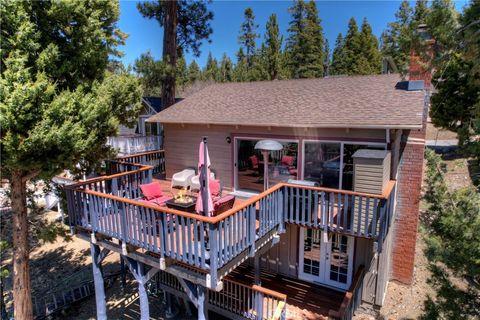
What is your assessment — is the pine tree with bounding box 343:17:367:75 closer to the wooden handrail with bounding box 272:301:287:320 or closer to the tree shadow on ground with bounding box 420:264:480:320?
the wooden handrail with bounding box 272:301:287:320

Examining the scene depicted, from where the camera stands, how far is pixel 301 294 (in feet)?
30.5

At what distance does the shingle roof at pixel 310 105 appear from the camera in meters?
8.24

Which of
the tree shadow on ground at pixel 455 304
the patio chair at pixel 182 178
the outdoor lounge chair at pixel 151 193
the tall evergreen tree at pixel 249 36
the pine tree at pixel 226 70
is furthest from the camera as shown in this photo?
the pine tree at pixel 226 70

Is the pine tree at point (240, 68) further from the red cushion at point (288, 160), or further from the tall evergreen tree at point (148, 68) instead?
the red cushion at point (288, 160)

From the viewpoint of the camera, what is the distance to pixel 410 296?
978 centimetres

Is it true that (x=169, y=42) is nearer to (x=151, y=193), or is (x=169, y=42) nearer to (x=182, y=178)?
(x=182, y=178)

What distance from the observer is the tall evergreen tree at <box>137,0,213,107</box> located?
59.1 ft

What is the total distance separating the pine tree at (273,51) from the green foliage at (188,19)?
1687 cm

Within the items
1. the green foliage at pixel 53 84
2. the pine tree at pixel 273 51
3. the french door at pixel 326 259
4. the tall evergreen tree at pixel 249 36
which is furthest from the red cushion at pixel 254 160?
the tall evergreen tree at pixel 249 36

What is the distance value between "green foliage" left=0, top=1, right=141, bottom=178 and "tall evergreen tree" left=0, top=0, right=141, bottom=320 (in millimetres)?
18

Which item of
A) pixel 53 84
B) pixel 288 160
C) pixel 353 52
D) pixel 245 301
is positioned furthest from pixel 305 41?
pixel 245 301

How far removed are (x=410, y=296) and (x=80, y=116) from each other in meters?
11.5

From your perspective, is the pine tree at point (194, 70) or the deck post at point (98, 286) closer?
the deck post at point (98, 286)

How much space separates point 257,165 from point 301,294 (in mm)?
4532
